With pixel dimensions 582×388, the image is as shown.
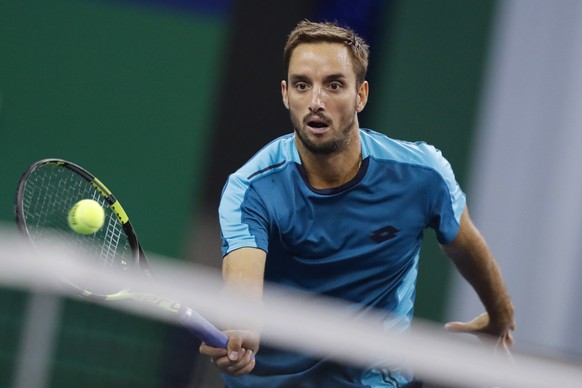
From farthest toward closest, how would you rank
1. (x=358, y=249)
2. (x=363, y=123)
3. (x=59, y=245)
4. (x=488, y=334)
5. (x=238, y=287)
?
1. (x=363, y=123)
2. (x=59, y=245)
3. (x=488, y=334)
4. (x=358, y=249)
5. (x=238, y=287)

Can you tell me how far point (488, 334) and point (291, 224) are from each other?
0.80 metres

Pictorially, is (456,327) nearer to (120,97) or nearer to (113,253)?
(113,253)

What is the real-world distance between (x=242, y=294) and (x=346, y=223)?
0.43 metres

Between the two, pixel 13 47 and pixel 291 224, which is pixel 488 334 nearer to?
pixel 291 224

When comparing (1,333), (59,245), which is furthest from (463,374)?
(1,333)

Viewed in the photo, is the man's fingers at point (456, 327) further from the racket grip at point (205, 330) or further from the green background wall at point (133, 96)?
the green background wall at point (133, 96)

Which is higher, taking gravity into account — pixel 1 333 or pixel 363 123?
pixel 363 123

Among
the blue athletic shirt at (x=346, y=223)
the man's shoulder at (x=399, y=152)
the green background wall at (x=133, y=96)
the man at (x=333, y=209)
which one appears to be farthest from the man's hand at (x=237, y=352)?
the green background wall at (x=133, y=96)

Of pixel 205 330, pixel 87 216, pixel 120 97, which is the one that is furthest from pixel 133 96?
pixel 205 330

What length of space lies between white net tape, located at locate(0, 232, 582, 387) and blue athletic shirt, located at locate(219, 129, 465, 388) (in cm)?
8

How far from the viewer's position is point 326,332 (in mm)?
4379

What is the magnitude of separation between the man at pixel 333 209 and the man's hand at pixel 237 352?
0.52ft

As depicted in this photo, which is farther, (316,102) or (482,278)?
(482,278)

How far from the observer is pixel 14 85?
303 inches
